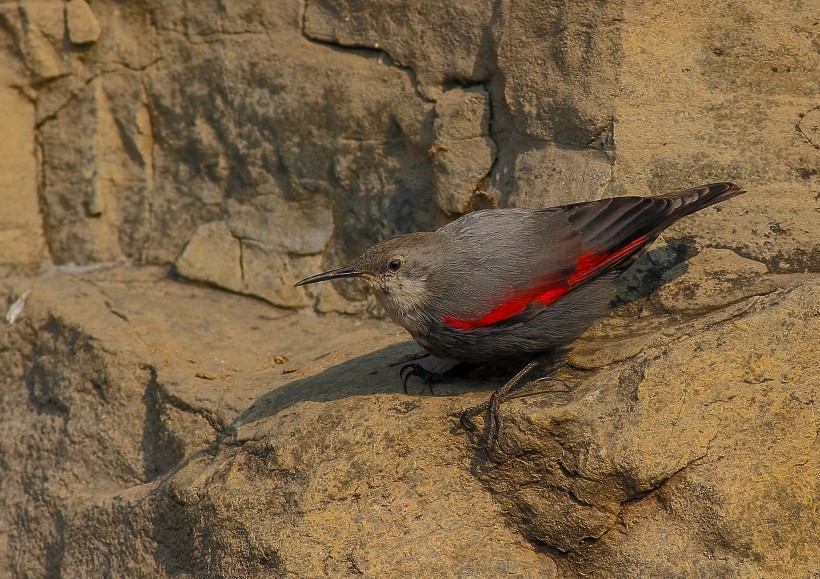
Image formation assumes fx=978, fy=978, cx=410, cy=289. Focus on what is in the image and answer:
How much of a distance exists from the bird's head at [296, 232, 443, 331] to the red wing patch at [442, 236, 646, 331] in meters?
0.26

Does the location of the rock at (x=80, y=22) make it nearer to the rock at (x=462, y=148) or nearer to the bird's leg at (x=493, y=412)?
the rock at (x=462, y=148)

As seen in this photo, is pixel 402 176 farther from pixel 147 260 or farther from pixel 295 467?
pixel 295 467

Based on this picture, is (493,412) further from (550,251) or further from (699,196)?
(699,196)

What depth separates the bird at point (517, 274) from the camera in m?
4.06

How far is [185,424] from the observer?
4.67 metres

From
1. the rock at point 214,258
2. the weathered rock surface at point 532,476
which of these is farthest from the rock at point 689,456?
the rock at point 214,258

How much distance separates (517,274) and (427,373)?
24.4 inches

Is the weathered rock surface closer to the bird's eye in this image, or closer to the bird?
the bird

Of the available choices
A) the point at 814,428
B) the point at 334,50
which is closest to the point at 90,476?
the point at 334,50

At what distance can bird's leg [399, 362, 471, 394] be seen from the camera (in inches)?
171

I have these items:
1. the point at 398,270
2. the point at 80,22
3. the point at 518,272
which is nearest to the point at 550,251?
the point at 518,272

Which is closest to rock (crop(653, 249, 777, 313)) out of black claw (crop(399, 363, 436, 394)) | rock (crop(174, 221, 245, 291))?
black claw (crop(399, 363, 436, 394))

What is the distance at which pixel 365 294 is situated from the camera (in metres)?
5.77

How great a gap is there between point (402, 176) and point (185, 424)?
1.95 meters
